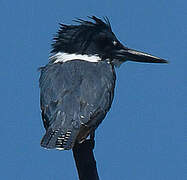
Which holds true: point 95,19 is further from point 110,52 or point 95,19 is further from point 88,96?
point 88,96

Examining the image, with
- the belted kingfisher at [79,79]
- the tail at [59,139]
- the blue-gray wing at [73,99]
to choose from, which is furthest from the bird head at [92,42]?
the tail at [59,139]

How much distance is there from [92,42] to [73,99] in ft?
3.17

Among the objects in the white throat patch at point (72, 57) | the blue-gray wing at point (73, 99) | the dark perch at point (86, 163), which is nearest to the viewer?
the dark perch at point (86, 163)

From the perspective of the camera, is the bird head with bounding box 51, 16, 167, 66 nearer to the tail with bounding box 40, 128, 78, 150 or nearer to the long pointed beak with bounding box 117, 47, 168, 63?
the long pointed beak with bounding box 117, 47, 168, 63

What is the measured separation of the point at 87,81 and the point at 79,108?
0.97 ft

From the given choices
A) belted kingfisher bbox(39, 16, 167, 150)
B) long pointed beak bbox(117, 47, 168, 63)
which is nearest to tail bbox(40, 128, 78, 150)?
belted kingfisher bbox(39, 16, 167, 150)

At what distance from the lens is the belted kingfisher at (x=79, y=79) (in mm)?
4910

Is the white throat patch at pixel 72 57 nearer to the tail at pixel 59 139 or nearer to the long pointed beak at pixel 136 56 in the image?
the long pointed beak at pixel 136 56

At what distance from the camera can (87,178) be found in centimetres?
449

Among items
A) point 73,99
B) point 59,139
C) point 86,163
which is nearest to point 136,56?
point 73,99

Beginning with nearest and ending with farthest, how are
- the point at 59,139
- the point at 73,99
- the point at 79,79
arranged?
1. the point at 59,139
2. the point at 73,99
3. the point at 79,79

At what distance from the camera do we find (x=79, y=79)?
5254mm

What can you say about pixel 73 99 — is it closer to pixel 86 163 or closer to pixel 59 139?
pixel 59 139

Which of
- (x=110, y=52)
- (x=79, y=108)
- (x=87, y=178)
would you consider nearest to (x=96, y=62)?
(x=110, y=52)
